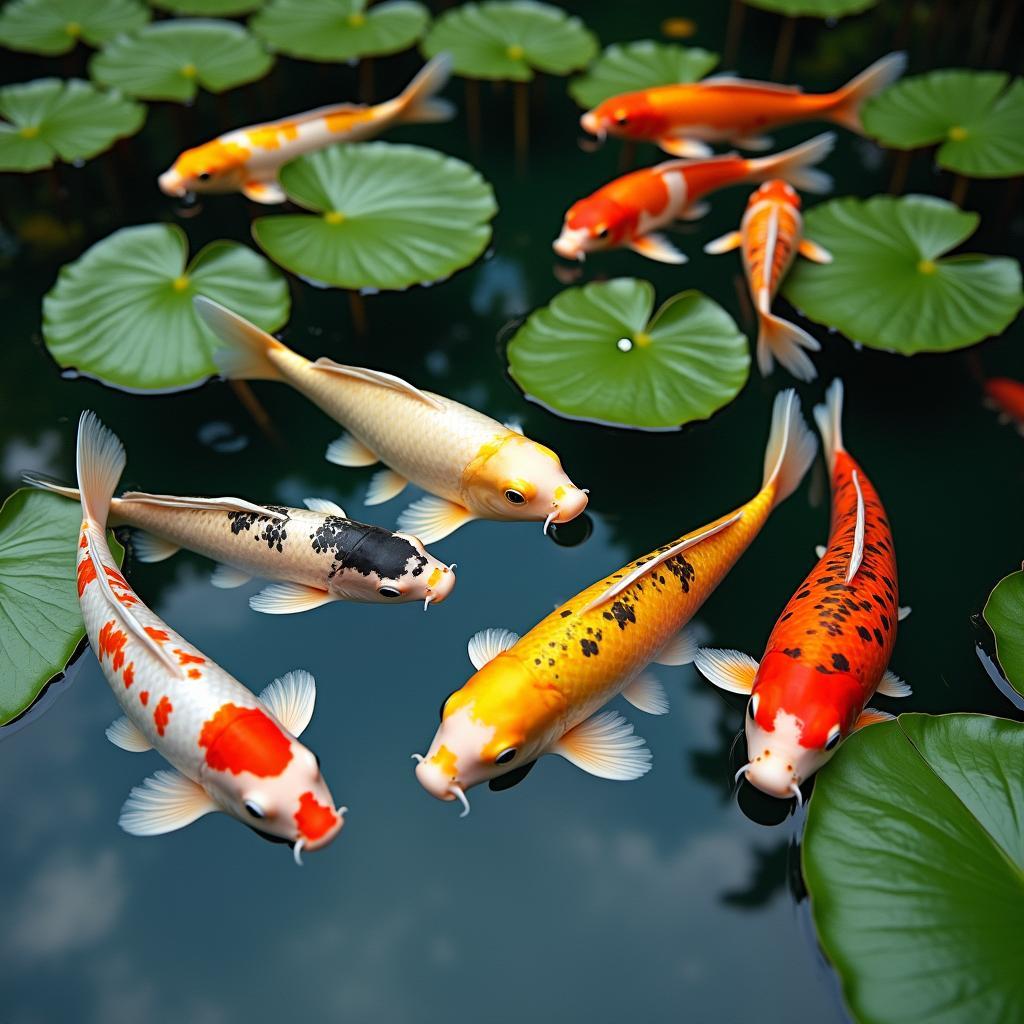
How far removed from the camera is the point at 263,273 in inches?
116

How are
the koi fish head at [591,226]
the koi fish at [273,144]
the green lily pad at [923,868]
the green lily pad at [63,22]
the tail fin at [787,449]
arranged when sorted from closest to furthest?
1. the green lily pad at [923,868]
2. the tail fin at [787,449]
3. the koi fish head at [591,226]
4. the koi fish at [273,144]
5. the green lily pad at [63,22]

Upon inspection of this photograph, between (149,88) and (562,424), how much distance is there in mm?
2188

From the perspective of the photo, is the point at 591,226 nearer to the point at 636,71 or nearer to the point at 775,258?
the point at 775,258

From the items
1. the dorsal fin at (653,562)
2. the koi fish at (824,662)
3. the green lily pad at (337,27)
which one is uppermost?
the green lily pad at (337,27)

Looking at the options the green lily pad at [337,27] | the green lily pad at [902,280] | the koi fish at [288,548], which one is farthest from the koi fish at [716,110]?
the koi fish at [288,548]

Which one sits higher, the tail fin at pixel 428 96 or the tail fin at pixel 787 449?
the tail fin at pixel 428 96

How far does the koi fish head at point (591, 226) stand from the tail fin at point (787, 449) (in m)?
0.95

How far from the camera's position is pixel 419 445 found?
2455mm

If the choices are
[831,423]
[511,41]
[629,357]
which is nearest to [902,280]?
[831,423]

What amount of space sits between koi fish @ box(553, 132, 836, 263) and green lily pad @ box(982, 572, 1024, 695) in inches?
60.9

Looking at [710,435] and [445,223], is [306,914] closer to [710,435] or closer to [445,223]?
[710,435]

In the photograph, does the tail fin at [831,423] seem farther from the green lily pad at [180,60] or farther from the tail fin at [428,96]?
the green lily pad at [180,60]

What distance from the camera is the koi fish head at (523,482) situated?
2309 millimetres

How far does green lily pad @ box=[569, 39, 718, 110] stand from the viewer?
3.76m
